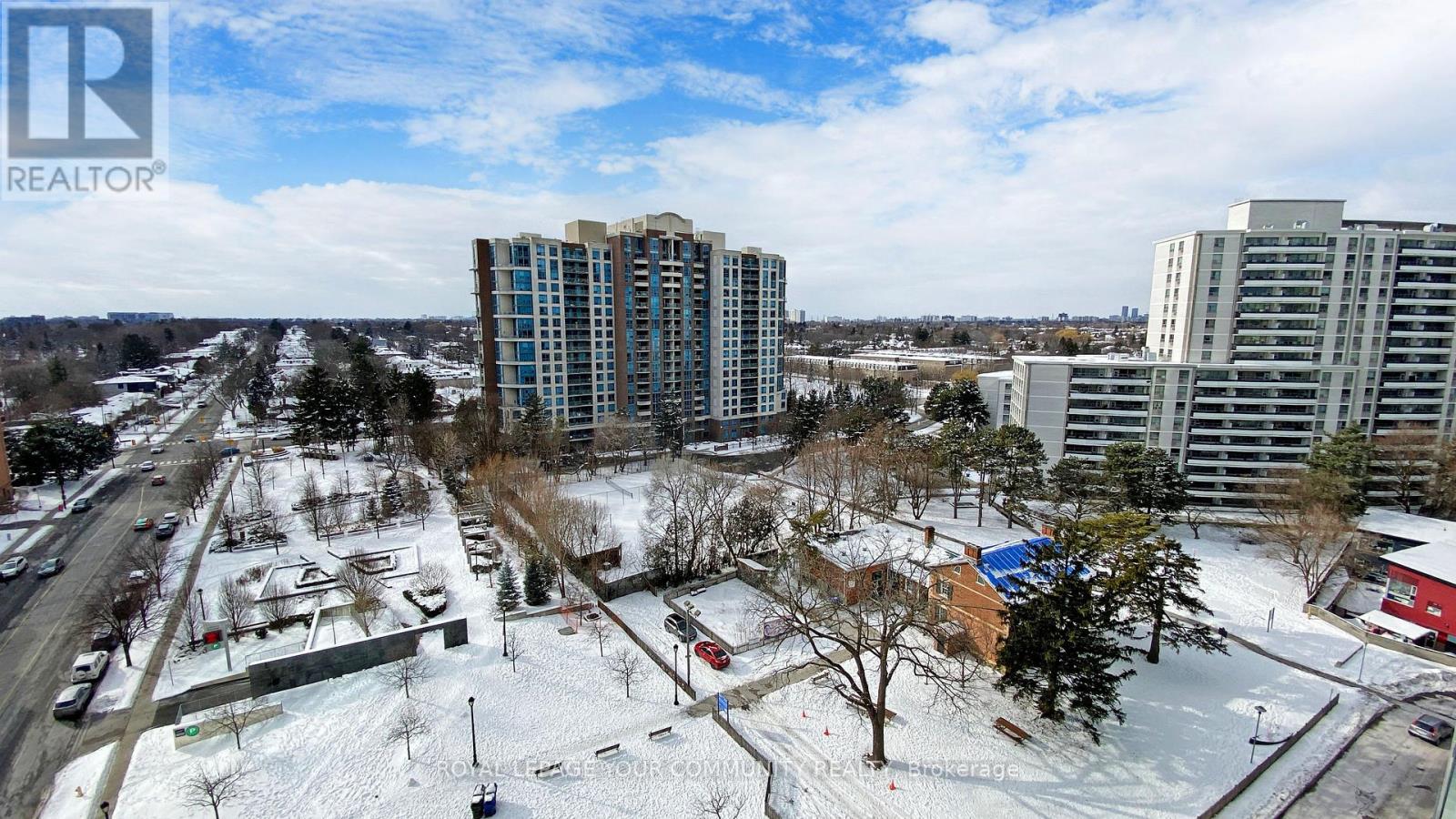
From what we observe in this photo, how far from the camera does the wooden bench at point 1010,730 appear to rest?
17.7m

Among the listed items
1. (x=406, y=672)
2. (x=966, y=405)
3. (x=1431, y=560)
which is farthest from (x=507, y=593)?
(x=966, y=405)

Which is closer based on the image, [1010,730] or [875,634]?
Answer: [1010,730]

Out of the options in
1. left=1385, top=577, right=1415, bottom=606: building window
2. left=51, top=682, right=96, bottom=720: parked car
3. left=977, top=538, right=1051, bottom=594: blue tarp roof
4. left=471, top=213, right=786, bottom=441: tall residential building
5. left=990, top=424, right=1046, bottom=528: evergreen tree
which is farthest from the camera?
left=471, top=213, right=786, bottom=441: tall residential building

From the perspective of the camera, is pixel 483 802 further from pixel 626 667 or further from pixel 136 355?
pixel 136 355

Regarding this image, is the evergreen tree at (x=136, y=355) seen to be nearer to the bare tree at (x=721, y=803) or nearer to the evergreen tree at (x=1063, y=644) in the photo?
the bare tree at (x=721, y=803)

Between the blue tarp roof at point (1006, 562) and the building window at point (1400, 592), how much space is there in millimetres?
17265

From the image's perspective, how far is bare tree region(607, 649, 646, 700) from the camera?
796 inches

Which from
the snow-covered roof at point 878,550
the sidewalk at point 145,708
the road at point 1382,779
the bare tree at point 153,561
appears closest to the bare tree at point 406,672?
the sidewalk at point 145,708

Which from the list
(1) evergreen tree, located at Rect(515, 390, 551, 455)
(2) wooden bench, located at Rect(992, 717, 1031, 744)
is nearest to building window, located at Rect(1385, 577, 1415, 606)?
(2) wooden bench, located at Rect(992, 717, 1031, 744)

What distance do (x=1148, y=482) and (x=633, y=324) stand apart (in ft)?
127

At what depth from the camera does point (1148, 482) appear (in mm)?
33156

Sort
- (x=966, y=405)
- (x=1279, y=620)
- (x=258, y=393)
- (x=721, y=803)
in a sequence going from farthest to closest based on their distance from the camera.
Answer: (x=258, y=393)
(x=966, y=405)
(x=1279, y=620)
(x=721, y=803)

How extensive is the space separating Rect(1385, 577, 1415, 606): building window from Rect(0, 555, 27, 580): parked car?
5996 centimetres

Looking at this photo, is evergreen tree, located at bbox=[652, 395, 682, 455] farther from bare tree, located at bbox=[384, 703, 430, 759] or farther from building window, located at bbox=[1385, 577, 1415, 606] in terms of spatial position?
building window, located at bbox=[1385, 577, 1415, 606]
